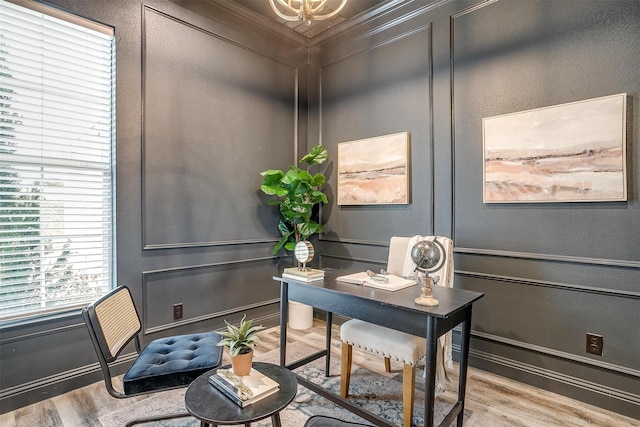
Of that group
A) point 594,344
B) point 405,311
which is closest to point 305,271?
point 405,311

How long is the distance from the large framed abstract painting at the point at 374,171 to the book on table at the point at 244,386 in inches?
83.4

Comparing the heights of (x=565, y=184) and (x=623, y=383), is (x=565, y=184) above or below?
above

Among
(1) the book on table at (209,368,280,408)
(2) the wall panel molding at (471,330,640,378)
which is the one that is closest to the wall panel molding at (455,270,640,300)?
(2) the wall panel molding at (471,330,640,378)

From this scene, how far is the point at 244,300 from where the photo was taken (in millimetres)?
3352

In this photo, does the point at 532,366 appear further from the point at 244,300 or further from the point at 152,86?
the point at 152,86

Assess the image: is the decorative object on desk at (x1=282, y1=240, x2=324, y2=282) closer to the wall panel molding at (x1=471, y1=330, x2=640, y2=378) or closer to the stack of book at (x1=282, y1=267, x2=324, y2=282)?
the stack of book at (x1=282, y1=267, x2=324, y2=282)

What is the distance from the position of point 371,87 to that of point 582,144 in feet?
6.18

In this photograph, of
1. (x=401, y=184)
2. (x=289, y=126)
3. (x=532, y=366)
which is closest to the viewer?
(x=532, y=366)

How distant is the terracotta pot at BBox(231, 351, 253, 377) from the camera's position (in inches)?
54.9

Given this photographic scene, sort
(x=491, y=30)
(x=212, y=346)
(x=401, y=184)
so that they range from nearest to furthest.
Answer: (x=212, y=346), (x=491, y=30), (x=401, y=184)

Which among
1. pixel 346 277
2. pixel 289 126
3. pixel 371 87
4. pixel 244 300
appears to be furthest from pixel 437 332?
pixel 289 126

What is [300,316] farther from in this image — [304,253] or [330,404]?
[304,253]

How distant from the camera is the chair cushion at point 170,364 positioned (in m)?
1.64

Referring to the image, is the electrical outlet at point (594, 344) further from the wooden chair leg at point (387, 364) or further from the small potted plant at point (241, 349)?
the small potted plant at point (241, 349)
